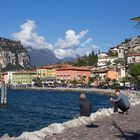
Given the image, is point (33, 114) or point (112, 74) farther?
point (112, 74)

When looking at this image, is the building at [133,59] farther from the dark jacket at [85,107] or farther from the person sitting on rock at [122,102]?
the dark jacket at [85,107]

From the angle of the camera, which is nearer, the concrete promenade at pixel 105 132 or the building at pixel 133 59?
the concrete promenade at pixel 105 132

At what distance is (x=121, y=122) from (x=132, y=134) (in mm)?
4034

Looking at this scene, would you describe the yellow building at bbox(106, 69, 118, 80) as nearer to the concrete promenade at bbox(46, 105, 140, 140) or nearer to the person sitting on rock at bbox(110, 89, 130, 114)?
the person sitting on rock at bbox(110, 89, 130, 114)

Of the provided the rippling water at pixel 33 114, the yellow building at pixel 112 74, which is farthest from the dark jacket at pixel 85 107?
the yellow building at pixel 112 74

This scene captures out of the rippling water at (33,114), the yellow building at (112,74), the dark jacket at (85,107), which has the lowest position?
the rippling water at (33,114)

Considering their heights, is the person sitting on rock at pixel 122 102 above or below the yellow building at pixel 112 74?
below

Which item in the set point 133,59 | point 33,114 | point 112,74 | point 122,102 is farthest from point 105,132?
point 112,74

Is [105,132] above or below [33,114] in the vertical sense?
above

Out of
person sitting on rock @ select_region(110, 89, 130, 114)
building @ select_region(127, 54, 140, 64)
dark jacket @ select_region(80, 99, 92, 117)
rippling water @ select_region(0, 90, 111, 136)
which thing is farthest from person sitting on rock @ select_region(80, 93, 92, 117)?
building @ select_region(127, 54, 140, 64)

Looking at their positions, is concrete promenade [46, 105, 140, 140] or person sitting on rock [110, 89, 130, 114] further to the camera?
person sitting on rock [110, 89, 130, 114]

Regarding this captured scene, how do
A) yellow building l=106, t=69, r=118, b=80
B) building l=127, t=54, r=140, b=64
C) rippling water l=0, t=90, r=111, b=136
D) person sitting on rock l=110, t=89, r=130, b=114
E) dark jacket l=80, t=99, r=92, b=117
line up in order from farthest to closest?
yellow building l=106, t=69, r=118, b=80
building l=127, t=54, r=140, b=64
rippling water l=0, t=90, r=111, b=136
person sitting on rock l=110, t=89, r=130, b=114
dark jacket l=80, t=99, r=92, b=117

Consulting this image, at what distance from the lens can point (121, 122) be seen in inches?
736

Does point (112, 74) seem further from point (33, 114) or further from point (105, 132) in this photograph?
point (105, 132)
